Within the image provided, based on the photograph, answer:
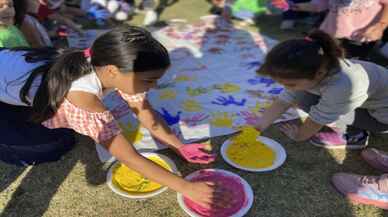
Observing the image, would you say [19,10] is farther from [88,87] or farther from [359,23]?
[359,23]

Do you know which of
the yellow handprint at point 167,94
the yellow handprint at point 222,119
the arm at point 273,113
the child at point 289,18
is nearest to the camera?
the arm at point 273,113

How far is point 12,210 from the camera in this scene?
4.91ft

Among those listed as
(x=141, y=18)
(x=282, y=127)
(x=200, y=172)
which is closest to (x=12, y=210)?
(x=200, y=172)

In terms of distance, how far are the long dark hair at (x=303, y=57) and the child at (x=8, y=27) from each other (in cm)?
119

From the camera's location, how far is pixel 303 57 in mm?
1398

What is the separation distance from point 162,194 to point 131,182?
0.13 m

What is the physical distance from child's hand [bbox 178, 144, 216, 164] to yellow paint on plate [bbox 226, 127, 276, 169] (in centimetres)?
10

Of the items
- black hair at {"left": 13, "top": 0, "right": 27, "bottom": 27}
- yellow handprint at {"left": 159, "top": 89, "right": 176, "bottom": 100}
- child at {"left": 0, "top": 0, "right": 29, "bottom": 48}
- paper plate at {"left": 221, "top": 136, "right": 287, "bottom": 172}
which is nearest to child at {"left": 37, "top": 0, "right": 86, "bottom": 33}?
black hair at {"left": 13, "top": 0, "right": 27, "bottom": 27}

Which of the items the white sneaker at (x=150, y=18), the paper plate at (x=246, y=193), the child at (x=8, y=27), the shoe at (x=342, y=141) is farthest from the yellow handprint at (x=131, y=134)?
the white sneaker at (x=150, y=18)

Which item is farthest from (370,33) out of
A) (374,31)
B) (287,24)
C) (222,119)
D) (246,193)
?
(246,193)

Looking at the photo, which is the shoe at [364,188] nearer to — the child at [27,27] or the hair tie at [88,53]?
the hair tie at [88,53]

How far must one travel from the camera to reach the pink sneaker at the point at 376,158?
1672mm

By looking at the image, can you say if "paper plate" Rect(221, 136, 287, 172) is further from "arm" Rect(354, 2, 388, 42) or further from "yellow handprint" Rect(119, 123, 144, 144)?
"arm" Rect(354, 2, 388, 42)

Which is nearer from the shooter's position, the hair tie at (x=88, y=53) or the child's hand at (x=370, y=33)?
the hair tie at (x=88, y=53)
